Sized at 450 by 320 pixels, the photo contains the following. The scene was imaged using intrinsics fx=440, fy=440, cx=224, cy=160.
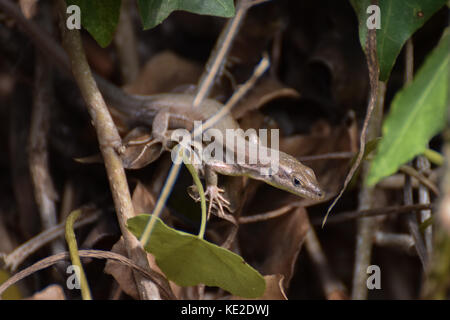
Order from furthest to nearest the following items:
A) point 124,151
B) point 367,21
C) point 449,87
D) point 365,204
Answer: point 365,204 → point 124,151 → point 367,21 → point 449,87

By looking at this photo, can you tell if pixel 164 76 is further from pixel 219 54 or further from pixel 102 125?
pixel 102 125

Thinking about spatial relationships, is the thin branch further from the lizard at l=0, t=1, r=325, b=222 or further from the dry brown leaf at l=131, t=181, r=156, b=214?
the dry brown leaf at l=131, t=181, r=156, b=214

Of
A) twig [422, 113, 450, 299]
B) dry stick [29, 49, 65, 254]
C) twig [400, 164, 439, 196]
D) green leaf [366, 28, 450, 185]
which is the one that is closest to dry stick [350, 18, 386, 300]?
twig [400, 164, 439, 196]

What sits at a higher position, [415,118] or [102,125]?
[102,125]

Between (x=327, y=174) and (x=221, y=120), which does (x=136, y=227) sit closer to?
(x=221, y=120)

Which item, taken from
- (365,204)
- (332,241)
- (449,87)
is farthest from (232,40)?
(449,87)

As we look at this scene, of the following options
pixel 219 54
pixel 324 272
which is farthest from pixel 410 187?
pixel 219 54

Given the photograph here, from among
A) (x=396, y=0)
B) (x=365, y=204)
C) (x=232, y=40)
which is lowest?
(x=365, y=204)
